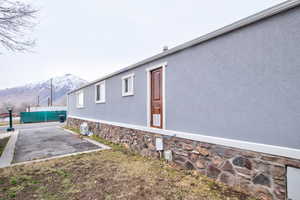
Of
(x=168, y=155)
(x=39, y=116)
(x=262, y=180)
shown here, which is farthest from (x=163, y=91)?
(x=39, y=116)

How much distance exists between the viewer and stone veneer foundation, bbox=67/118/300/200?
228 centimetres

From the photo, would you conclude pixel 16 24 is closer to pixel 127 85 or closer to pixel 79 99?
pixel 127 85

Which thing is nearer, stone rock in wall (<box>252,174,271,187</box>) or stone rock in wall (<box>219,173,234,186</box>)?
stone rock in wall (<box>252,174,271,187</box>)

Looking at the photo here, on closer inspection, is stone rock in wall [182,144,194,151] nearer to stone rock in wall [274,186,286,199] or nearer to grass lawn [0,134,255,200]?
grass lawn [0,134,255,200]

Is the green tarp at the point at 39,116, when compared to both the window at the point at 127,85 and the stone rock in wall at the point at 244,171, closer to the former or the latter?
the window at the point at 127,85

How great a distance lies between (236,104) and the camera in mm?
2828

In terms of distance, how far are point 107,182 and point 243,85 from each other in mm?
3289

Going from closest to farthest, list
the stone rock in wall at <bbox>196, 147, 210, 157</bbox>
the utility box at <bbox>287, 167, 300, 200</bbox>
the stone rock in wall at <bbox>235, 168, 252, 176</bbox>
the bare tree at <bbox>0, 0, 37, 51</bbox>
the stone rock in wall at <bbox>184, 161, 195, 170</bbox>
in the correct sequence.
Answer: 1. the utility box at <bbox>287, 167, 300, 200</bbox>
2. the stone rock in wall at <bbox>235, 168, 252, 176</bbox>
3. the stone rock in wall at <bbox>196, 147, 210, 157</bbox>
4. the stone rock in wall at <bbox>184, 161, 195, 170</bbox>
5. the bare tree at <bbox>0, 0, 37, 51</bbox>

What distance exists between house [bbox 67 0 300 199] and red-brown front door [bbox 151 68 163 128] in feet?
0.10

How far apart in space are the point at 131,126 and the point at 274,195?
4280mm

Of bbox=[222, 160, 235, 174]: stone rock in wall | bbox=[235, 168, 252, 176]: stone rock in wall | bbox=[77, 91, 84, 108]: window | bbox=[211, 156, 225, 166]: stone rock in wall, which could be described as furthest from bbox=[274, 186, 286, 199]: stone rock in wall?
bbox=[77, 91, 84, 108]: window

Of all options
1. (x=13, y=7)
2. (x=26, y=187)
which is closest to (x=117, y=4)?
(x=13, y=7)

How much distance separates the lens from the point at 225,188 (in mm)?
2812

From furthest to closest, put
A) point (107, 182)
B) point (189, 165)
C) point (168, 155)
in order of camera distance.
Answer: point (168, 155), point (189, 165), point (107, 182)
